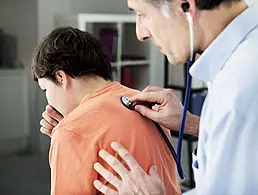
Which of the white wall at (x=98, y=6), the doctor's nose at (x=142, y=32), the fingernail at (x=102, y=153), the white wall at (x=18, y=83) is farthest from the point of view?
the white wall at (x=98, y=6)

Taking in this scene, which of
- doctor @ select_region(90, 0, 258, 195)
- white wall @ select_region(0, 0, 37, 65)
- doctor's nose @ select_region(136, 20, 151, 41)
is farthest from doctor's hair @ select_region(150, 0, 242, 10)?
white wall @ select_region(0, 0, 37, 65)

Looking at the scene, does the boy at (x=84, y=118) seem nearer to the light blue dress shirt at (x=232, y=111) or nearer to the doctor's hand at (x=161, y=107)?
the doctor's hand at (x=161, y=107)

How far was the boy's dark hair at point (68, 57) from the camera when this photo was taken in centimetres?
122

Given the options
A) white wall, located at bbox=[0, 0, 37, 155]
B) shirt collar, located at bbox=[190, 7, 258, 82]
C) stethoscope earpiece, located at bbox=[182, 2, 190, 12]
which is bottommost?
white wall, located at bbox=[0, 0, 37, 155]

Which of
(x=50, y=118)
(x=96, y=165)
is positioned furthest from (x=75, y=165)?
(x=50, y=118)

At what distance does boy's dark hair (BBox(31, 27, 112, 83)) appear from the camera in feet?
4.01

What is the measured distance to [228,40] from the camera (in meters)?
0.82

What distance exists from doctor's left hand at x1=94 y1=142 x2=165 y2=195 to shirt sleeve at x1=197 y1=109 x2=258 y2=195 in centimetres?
21

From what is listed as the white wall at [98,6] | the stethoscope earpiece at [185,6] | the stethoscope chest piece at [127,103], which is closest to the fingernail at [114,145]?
the stethoscope chest piece at [127,103]

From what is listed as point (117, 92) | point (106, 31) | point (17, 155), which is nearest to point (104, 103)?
point (117, 92)

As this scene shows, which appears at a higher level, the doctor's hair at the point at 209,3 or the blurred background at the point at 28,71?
the doctor's hair at the point at 209,3

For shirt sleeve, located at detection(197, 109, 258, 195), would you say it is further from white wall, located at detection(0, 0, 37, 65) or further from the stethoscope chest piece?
white wall, located at detection(0, 0, 37, 65)

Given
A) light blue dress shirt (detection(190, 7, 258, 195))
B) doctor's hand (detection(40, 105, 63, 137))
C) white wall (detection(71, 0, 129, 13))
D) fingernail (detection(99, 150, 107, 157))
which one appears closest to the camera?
light blue dress shirt (detection(190, 7, 258, 195))

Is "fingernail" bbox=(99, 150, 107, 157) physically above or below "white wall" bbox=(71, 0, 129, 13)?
below
